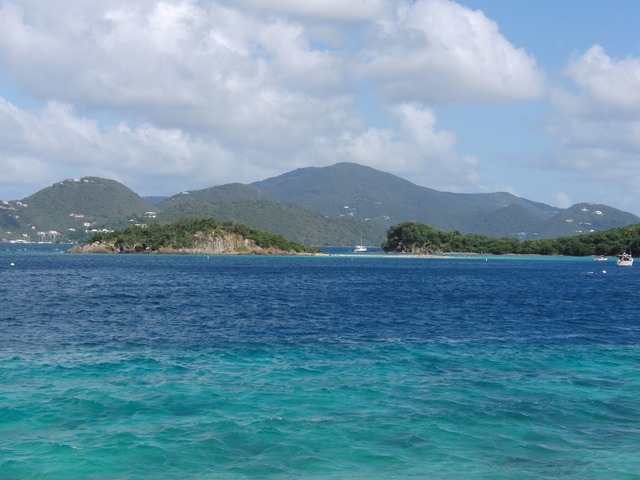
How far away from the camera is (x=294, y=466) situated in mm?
15656

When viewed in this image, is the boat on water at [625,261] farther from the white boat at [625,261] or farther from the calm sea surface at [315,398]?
the calm sea surface at [315,398]

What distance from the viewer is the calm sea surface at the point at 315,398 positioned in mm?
15922

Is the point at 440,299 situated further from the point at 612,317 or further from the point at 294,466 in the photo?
the point at 294,466

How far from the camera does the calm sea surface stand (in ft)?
52.2

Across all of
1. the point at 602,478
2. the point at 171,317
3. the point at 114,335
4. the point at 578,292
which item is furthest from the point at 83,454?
the point at 578,292

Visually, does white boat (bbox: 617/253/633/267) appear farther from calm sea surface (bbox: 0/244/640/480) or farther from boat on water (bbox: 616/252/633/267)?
calm sea surface (bbox: 0/244/640/480)

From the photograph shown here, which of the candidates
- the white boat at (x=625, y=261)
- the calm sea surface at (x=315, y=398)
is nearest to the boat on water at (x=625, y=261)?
the white boat at (x=625, y=261)

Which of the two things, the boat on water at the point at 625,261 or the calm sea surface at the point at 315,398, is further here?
the boat on water at the point at 625,261

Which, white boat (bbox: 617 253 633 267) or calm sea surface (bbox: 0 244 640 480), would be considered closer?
calm sea surface (bbox: 0 244 640 480)

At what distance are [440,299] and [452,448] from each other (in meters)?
45.7

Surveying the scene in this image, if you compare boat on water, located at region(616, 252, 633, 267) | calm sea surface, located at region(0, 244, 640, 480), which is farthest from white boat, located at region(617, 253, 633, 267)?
calm sea surface, located at region(0, 244, 640, 480)

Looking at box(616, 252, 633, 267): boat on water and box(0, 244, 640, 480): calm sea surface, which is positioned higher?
box(616, 252, 633, 267): boat on water

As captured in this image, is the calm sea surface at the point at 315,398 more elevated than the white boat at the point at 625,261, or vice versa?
the white boat at the point at 625,261

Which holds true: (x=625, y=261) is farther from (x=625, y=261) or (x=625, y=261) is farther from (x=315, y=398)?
(x=315, y=398)
